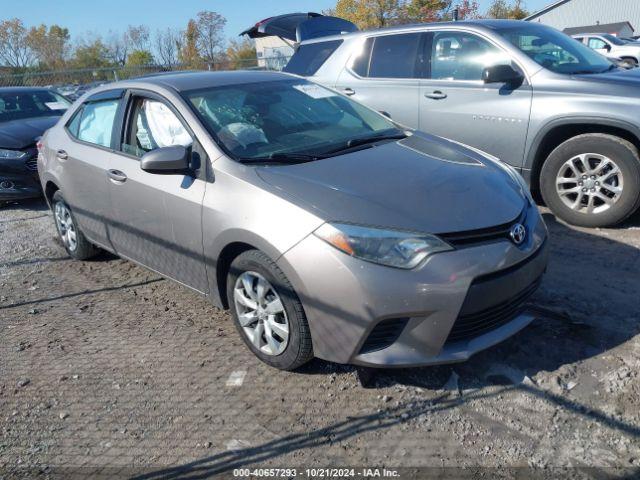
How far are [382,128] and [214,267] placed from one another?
1.65m

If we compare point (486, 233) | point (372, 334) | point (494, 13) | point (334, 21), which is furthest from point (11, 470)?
point (494, 13)

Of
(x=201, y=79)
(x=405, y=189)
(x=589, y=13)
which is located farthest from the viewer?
(x=589, y=13)

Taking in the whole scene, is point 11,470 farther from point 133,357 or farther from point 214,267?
point 214,267

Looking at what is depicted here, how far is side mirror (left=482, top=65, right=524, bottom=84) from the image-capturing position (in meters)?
4.96

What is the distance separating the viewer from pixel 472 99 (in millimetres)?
5359

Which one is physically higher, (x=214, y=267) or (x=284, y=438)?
(x=214, y=267)

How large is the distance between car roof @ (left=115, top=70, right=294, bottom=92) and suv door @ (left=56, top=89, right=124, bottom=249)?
0.26 m

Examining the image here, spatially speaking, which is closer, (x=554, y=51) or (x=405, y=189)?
(x=405, y=189)

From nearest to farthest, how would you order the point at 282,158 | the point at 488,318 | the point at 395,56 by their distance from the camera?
1. the point at 488,318
2. the point at 282,158
3. the point at 395,56

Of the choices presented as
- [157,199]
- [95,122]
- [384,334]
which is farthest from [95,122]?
[384,334]

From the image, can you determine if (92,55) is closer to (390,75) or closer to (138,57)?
(138,57)

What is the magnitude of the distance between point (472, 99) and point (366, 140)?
221 centimetres

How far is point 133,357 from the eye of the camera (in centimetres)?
351

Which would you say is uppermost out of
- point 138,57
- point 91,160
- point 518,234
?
point 138,57
